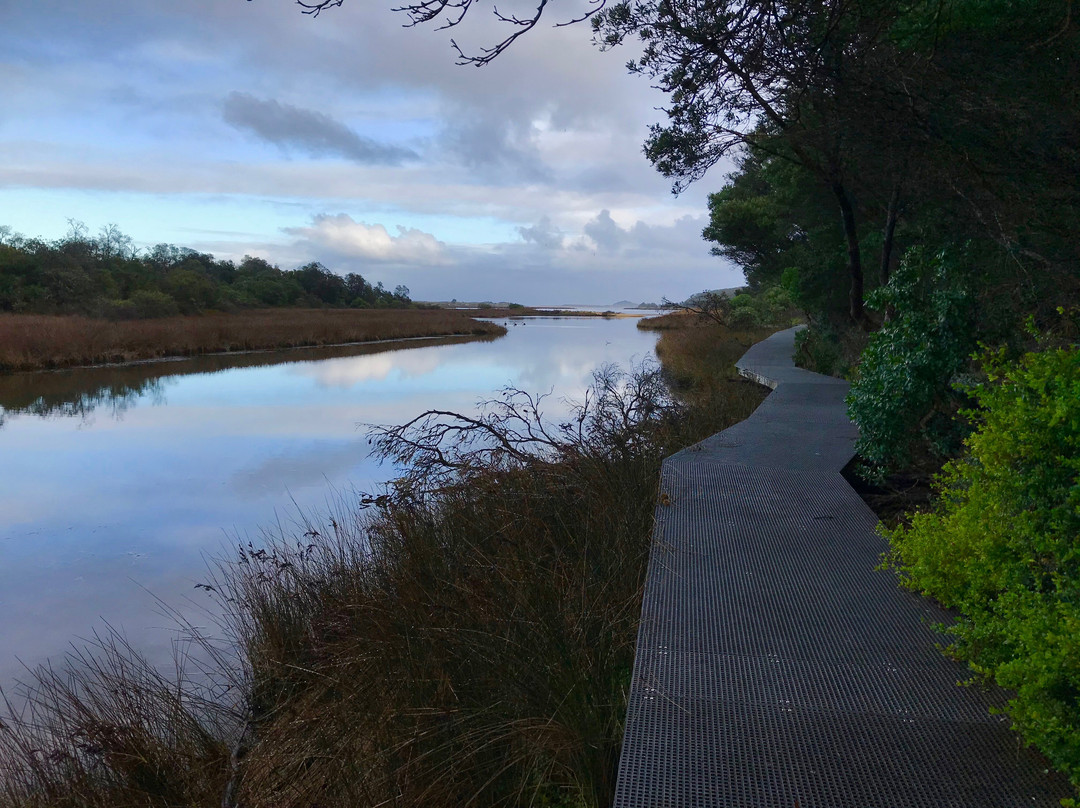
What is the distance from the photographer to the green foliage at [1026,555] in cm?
218

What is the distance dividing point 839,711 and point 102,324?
33.7 metres

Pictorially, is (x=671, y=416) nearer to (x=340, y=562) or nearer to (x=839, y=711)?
(x=340, y=562)

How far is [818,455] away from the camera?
6371 mm

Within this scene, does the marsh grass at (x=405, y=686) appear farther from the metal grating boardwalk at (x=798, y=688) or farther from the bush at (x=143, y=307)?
the bush at (x=143, y=307)

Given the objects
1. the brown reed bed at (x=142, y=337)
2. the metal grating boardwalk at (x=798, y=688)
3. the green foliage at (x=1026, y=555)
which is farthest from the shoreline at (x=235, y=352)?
the green foliage at (x=1026, y=555)

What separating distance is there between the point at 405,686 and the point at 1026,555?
8.84 feet

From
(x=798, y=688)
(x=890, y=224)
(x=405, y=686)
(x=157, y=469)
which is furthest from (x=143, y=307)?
(x=798, y=688)

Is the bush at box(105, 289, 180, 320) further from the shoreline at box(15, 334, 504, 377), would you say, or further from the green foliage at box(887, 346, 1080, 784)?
the green foliage at box(887, 346, 1080, 784)

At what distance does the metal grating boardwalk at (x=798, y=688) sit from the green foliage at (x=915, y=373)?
30.4 inches

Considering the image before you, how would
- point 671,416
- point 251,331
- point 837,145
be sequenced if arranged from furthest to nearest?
point 251,331 → point 671,416 → point 837,145

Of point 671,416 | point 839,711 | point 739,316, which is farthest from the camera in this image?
point 739,316

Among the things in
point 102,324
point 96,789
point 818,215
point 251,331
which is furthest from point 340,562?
point 251,331

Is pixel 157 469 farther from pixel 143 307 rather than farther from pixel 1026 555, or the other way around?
pixel 143 307

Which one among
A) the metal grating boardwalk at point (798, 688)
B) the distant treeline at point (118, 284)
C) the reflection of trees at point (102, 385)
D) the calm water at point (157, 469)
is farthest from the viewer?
the distant treeline at point (118, 284)
